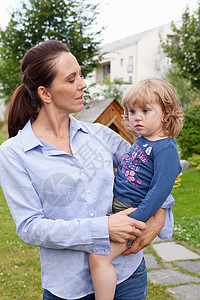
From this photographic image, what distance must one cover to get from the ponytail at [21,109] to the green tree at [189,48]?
8676 millimetres

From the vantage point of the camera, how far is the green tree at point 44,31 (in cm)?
589

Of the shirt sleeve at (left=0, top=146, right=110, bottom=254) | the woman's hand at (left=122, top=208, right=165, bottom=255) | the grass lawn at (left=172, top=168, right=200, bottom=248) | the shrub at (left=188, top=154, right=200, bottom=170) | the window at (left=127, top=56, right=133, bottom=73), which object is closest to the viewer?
the shirt sleeve at (left=0, top=146, right=110, bottom=254)

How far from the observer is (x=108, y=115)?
183 inches

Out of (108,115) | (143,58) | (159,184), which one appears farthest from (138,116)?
(143,58)

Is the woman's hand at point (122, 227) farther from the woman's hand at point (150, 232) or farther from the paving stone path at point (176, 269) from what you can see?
the paving stone path at point (176, 269)

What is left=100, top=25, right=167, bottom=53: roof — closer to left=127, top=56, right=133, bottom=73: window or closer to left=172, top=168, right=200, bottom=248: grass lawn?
left=127, top=56, right=133, bottom=73: window

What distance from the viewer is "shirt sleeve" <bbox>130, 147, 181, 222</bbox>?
1645mm

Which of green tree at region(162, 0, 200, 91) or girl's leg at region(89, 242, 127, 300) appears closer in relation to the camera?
girl's leg at region(89, 242, 127, 300)

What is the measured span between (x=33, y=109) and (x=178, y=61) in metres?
9.13

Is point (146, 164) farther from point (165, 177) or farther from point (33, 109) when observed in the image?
point (33, 109)

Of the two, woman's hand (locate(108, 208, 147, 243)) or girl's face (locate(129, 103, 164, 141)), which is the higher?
girl's face (locate(129, 103, 164, 141))

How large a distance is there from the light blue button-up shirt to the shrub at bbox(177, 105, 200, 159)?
30.2 feet

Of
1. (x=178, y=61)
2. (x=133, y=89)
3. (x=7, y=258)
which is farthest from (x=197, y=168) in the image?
(x=133, y=89)

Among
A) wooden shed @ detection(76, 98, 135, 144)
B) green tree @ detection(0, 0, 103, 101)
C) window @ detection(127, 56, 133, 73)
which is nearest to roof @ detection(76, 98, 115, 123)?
wooden shed @ detection(76, 98, 135, 144)
